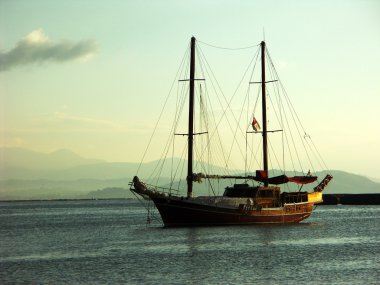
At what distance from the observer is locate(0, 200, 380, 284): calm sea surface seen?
44781 millimetres

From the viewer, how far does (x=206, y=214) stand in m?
78.5

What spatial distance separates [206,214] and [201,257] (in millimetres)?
22888

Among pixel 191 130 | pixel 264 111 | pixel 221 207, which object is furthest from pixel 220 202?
pixel 264 111

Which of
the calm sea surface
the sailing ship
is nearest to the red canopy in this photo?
the sailing ship

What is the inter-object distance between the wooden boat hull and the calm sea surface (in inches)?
40.9

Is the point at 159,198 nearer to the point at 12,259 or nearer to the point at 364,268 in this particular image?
the point at 12,259

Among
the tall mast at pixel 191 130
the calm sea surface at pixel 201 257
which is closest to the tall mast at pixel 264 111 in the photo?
the calm sea surface at pixel 201 257

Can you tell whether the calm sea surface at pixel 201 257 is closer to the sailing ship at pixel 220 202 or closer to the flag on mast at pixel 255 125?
the sailing ship at pixel 220 202

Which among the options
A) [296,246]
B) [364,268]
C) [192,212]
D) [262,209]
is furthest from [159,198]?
[364,268]

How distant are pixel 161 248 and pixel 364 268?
21.3 m

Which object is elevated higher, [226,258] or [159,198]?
[159,198]

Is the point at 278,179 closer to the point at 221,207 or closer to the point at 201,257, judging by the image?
the point at 221,207

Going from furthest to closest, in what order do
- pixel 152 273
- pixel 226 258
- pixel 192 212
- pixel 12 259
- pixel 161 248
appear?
pixel 192 212 → pixel 161 248 → pixel 12 259 → pixel 226 258 → pixel 152 273

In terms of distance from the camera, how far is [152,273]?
47062mm
